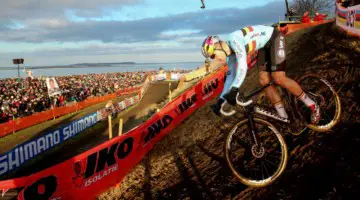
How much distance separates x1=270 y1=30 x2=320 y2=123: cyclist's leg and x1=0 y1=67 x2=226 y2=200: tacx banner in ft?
17.4

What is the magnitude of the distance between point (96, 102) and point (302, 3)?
5239 cm

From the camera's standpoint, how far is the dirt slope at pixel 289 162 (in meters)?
4.18

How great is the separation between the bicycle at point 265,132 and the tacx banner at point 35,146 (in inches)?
390

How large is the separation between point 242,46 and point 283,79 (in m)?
1.11

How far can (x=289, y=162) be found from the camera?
4992mm

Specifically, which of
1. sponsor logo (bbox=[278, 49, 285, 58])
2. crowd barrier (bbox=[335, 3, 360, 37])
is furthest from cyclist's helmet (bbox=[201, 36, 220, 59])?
crowd barrier (bbox=[335, 3, 360, 37])

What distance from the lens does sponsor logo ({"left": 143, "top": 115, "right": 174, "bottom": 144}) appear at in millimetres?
10289

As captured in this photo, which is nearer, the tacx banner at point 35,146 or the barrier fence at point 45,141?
the tacx banner at point 35,146

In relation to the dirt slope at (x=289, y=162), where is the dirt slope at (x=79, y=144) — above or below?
below

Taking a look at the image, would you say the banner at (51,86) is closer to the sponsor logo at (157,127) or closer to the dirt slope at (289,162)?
the sponsor logo at (157,127)

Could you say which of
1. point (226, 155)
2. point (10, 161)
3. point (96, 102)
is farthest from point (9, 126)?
point (226, 155)

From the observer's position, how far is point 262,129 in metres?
4.42

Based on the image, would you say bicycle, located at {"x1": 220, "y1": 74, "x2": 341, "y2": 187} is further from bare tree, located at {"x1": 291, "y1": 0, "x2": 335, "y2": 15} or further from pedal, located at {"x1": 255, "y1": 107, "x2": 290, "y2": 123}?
bare tree, located at {"x1": 291, "y1": 0, "x2": 335, "y2": 15}

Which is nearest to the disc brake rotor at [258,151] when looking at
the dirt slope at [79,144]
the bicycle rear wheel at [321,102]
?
the bicycle rear wheel at [321,102]
